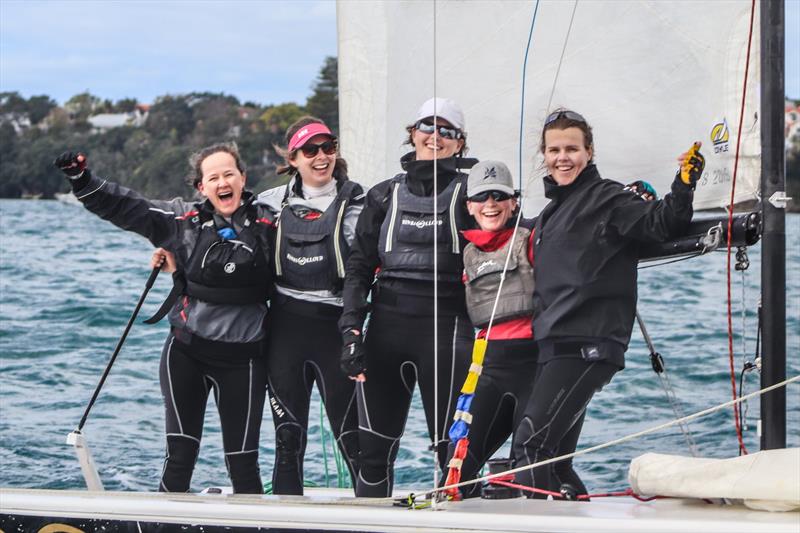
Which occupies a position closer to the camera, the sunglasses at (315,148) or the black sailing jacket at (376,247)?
the black sailing jacket at (376,247)

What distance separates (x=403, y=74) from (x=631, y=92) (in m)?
0.83

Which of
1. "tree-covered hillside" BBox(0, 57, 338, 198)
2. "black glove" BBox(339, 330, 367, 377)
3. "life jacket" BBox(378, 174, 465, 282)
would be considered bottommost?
"black glove" BBox(339, 330, 367, 377)

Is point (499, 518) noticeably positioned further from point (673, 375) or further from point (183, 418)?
point (673, 375)

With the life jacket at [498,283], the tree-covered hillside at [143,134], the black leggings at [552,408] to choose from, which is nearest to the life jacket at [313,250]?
the life jacket at [498,283]

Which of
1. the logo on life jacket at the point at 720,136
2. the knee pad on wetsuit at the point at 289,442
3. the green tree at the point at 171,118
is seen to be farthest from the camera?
the green tree at the point at 171,118

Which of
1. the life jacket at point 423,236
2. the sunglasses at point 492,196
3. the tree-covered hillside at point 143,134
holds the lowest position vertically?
the life jacket at point 423,236

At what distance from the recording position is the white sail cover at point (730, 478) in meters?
2.65

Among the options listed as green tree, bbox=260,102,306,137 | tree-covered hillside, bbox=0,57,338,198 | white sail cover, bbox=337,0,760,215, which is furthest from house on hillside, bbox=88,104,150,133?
white sail cover, bbox=337,0,760,215

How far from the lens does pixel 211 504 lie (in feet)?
9.36

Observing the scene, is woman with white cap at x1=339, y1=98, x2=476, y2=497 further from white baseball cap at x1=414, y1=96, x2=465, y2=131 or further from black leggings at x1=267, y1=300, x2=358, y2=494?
black leggings at x1=267, y1=300, x2=358, y2=494

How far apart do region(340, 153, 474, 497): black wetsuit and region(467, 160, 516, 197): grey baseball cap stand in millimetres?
127

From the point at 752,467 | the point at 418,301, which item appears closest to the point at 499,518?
the point at 752,467

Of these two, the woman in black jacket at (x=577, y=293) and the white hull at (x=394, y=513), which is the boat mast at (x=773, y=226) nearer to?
the woman in black jacket at (x=577, y=293)

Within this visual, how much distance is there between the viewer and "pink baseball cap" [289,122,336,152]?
146 inches
